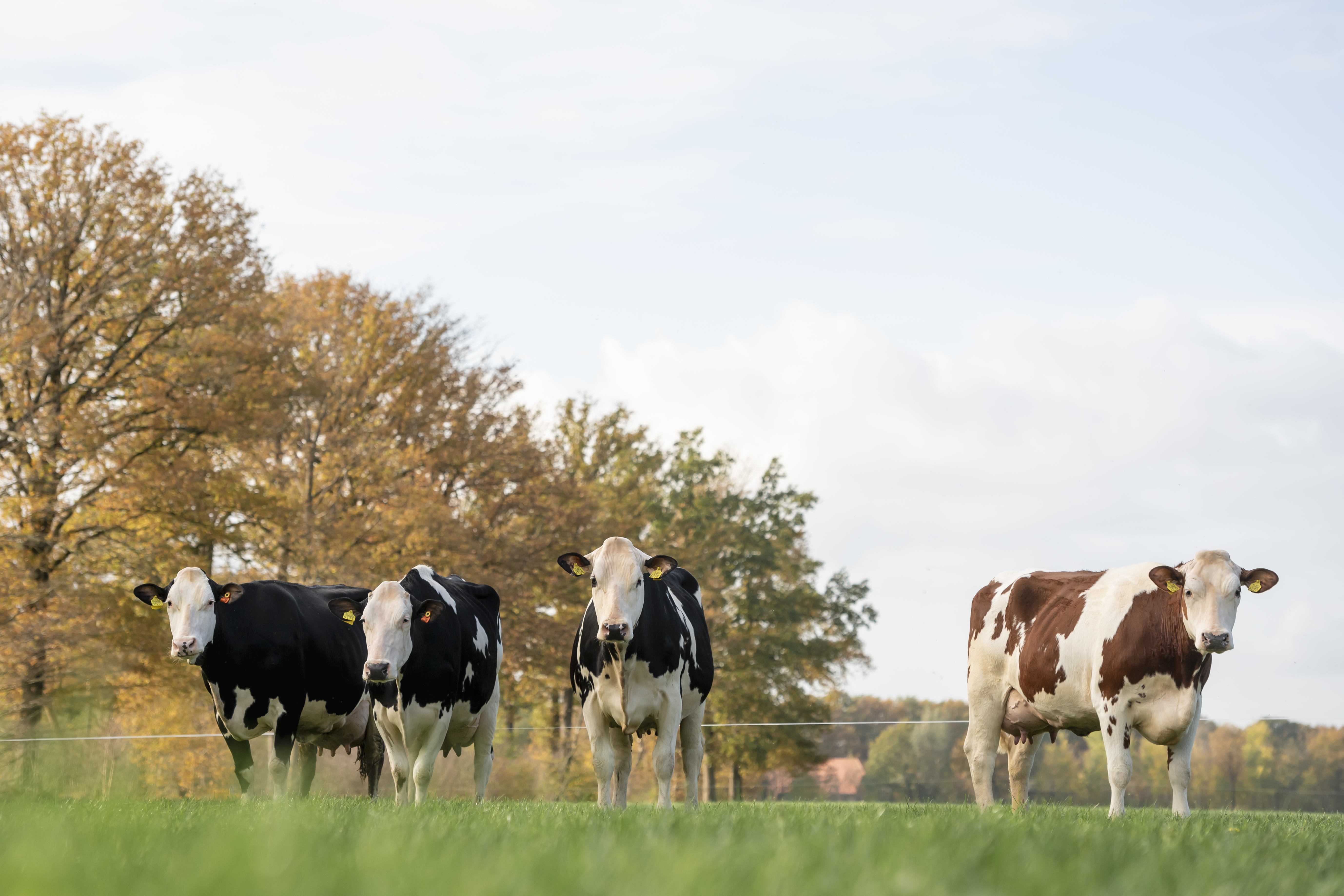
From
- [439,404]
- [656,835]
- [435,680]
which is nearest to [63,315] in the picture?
[439,404]

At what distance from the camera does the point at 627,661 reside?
918 cm

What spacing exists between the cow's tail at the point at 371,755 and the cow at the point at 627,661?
328 cm

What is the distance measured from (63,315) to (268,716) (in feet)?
39.0

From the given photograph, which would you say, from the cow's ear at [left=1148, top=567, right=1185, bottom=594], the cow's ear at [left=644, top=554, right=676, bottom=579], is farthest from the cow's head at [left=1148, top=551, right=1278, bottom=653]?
the cow's ear at [left=644, top=554, right=676, bottom=579]

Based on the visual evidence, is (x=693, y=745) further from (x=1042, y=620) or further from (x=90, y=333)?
(x=90, y=333)

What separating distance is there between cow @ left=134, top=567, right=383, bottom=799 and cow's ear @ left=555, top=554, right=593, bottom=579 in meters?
3.04

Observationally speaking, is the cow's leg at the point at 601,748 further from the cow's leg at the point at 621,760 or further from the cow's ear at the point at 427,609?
the cow's ear at the point at 427,609

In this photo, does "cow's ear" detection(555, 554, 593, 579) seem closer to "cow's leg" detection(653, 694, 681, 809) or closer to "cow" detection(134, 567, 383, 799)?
"cow's leg" detection(653, 694, 681, 809)

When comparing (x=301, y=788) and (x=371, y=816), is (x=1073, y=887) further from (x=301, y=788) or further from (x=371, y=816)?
(x=301, y=788)

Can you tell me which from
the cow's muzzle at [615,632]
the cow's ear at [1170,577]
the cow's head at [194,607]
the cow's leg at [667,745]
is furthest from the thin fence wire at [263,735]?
the cow's ear at [1170,577]

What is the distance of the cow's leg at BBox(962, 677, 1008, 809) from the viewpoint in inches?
397

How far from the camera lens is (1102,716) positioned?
29.3ft

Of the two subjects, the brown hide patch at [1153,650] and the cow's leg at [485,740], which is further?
the cow's leg at [485,740]

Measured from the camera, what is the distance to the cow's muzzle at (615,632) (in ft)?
28.2
